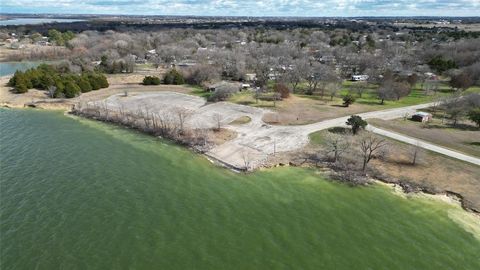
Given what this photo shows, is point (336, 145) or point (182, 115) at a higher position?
point (336, 145)

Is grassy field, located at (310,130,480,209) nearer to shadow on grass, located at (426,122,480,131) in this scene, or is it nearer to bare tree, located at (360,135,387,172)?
bare tree, located at (360,135,387,172)

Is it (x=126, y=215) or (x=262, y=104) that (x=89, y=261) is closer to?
(x=126, y=215)

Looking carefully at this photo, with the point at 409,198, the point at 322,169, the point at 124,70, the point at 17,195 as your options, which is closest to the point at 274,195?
the point at 322,169

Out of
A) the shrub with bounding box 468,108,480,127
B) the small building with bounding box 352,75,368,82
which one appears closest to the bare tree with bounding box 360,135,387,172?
the shrub with bounding box 468,108,480,127

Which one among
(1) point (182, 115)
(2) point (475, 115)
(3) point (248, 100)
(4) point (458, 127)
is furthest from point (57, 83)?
(2) point (475, 115)

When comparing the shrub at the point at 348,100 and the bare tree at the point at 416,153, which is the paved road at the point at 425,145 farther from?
the shrub at the point at 348,100

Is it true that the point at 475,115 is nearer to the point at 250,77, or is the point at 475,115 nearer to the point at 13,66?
the point at 250,77
